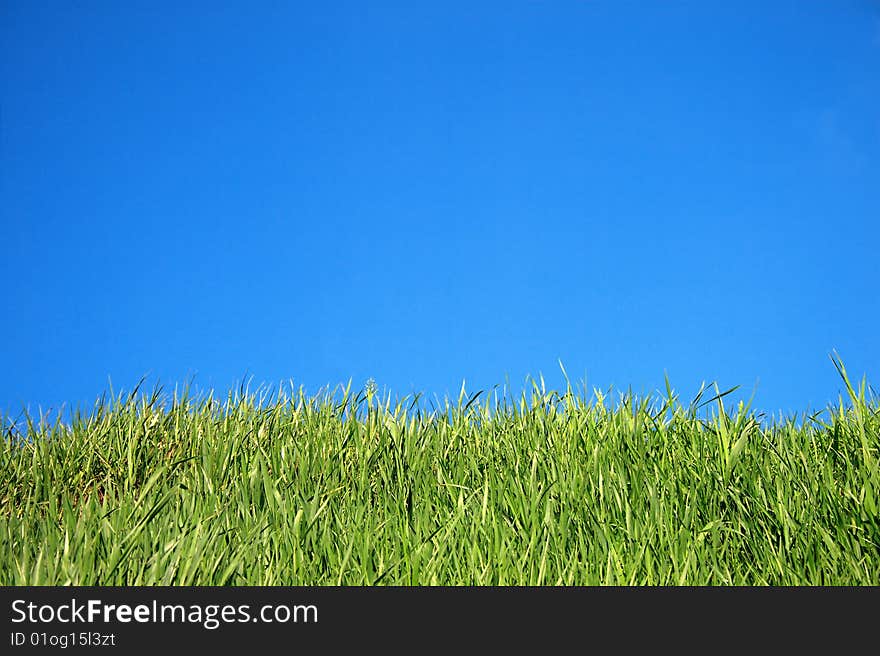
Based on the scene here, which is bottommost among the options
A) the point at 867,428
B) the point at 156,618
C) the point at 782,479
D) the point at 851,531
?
the point at 156,618

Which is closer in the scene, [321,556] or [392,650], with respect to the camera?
[392,650]

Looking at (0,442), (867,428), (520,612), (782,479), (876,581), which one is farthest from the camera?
(0,442)

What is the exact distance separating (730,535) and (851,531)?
431mm

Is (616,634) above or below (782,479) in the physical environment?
below

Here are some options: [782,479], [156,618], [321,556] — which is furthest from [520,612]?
[782,479]

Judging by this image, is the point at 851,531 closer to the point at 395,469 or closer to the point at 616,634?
the point at 616,634

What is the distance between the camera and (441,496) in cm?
293

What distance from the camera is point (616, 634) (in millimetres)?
1845

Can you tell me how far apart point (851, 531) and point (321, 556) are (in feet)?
6.53

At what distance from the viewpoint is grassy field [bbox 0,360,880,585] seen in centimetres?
231

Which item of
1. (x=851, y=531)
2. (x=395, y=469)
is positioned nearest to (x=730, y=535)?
(x=851, y=531)

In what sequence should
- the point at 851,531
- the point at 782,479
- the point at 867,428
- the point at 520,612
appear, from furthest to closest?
the point at 867,428 < the point at 782,479 < the point at 851,531 < the point at 520,612

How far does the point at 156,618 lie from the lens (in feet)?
6.07

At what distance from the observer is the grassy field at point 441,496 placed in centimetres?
231
